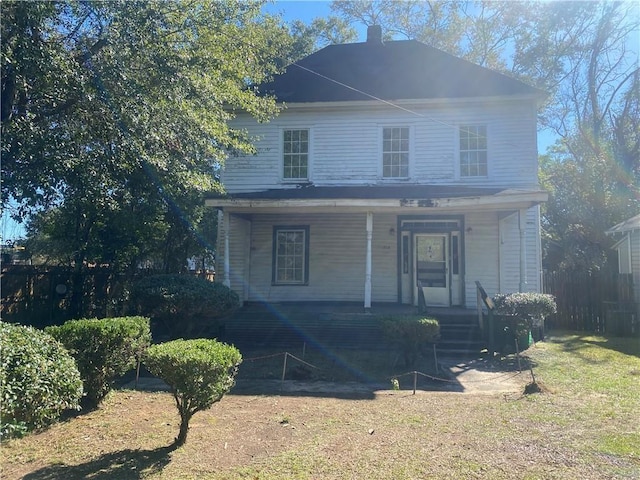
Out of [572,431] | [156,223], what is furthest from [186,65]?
[572,431]

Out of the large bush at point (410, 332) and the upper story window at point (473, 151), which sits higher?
the upper story window at point (473, 151)

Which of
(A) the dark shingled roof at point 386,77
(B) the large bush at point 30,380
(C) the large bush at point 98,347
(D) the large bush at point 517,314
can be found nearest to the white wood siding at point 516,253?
(D) the large bush at point 517,314

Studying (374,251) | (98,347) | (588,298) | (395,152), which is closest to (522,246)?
(374,251)

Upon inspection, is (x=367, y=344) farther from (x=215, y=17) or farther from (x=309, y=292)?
(x=215, y=17)

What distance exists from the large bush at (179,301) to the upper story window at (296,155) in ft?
17.8

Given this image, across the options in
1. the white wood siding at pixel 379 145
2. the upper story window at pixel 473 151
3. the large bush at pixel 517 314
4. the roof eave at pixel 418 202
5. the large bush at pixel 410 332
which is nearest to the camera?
the large bush at pixel 410 332

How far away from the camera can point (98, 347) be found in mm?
5660

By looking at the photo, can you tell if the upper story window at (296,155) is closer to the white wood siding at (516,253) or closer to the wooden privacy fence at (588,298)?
the white wood siding at (516,253)

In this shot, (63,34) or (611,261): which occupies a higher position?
(63,34)

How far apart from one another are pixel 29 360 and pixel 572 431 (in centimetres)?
528

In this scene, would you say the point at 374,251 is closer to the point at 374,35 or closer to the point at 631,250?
the point at 374,35

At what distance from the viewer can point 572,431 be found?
507cm

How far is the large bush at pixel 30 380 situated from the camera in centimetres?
325

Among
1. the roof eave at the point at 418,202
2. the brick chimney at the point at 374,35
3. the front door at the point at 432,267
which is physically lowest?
the front door at the point at 432,267
